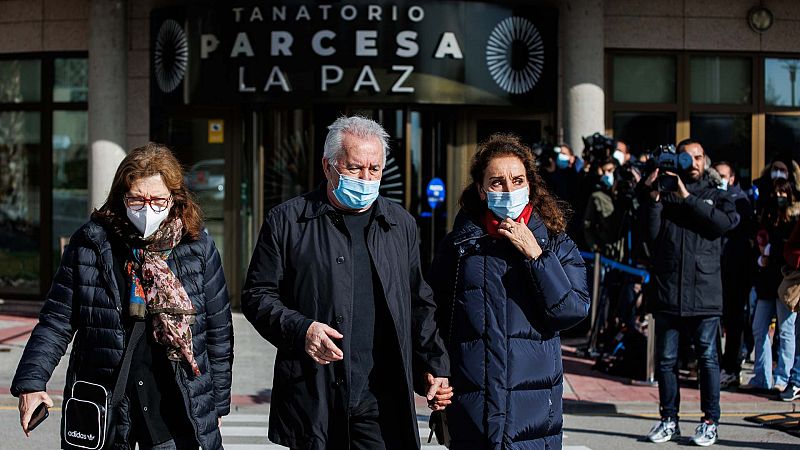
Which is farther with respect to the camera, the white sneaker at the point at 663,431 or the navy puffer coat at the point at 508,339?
the white sneaker at the point at 663,431

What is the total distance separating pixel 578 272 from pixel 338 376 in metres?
1.13

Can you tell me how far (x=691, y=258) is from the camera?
28.3 ft

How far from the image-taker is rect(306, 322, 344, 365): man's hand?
4602 millimetres

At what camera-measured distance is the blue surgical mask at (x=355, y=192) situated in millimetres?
4852

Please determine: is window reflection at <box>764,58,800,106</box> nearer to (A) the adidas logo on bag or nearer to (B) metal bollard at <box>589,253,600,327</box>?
(B) metal bollard at <box>589,253,600,327</box>

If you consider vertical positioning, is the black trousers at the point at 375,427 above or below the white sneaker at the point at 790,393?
above

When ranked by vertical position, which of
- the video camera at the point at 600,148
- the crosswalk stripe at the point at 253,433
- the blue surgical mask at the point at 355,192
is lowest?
the crosswalk stripe at the point at 253,433

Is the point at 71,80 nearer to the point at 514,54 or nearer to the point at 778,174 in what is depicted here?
the point at 514,54

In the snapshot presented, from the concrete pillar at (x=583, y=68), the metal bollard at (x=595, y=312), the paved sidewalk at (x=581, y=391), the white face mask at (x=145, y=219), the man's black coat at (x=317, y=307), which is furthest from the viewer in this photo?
the concrete pillar at (x=583, y=68)

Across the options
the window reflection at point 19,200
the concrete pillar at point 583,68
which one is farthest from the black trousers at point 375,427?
the window reflection at point 19,200

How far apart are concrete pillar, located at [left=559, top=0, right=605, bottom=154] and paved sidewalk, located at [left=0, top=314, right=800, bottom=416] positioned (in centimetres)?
356

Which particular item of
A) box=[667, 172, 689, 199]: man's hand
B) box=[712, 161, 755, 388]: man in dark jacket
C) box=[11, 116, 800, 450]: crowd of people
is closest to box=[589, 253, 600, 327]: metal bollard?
box=[712, 161, 755, 388]: man in dark jacket

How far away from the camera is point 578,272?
5.11 metres

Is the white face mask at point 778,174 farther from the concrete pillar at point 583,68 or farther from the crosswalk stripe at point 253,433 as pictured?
the concrete pillar at point 583,68
